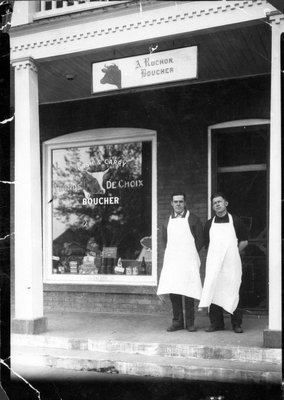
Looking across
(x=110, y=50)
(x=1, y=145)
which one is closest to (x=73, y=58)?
(x=110, y=50)

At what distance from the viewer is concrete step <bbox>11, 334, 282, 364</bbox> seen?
586cm

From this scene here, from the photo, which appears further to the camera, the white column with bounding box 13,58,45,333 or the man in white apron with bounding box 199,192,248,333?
the white column with bounding box 13,58,45,333

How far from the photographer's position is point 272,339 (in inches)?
228

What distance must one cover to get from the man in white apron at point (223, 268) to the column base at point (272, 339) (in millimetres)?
843

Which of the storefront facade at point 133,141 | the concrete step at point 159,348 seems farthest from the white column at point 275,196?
the concrete step at point 159,348

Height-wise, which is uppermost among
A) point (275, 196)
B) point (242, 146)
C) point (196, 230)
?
point (242, 146)

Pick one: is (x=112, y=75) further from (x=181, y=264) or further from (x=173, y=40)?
(x=181, y=264)

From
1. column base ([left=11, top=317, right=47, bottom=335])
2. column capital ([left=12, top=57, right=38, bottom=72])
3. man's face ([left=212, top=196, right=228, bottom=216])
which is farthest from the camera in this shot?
column capital ([left=12, top=57, right=38, bottom=72])

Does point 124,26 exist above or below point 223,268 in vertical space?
above

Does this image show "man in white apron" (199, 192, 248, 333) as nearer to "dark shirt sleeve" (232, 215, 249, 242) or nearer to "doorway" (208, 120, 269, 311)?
"dark shirt sleeve" (232, 215, 249, 242)

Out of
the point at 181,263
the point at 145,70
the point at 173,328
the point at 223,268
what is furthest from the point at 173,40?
the point at 173,328

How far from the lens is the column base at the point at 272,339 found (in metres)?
5.73

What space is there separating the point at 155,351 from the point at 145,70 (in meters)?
3.26

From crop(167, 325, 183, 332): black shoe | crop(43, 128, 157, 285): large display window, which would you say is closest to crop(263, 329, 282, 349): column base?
crop(167, 325, 183, 332): black shoe
